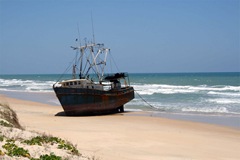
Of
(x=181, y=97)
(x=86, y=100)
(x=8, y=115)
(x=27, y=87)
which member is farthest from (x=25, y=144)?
(x=27, y=87)

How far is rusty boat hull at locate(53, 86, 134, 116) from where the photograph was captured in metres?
20.4

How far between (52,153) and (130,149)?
12.4 feet

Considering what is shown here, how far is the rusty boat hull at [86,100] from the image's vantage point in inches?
803

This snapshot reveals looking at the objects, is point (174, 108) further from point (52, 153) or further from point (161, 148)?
point (52, 153)

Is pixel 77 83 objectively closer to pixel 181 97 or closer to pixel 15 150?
pixel 15 150

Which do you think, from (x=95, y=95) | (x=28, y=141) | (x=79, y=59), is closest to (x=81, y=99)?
(x=95, y=95)

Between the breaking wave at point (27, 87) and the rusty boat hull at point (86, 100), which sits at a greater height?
the rusty boat hull at point (86, 100)

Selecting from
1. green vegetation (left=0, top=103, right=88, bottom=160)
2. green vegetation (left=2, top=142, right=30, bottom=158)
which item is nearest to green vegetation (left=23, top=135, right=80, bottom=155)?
green vegetation (left=0, top=103, right=88, bottom=160)

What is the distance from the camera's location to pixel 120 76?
22.8m

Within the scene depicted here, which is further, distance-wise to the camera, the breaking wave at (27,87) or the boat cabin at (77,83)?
the breaking wave at (27,87)

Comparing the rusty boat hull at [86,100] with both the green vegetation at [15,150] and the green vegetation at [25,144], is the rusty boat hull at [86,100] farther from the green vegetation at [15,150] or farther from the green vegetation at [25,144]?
the green vegetation at [15,150]

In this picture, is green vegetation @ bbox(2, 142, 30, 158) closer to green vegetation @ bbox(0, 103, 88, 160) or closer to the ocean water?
green vegetation @ bbox(0, 103, 88, 160)

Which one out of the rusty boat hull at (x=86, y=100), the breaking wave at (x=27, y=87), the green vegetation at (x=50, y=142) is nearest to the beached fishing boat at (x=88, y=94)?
the rusty boat hull at (x=86, y=100)

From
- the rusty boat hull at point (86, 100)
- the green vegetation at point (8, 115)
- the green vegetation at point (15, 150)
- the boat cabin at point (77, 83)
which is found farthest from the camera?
the boat cabin at point (77, 83)
